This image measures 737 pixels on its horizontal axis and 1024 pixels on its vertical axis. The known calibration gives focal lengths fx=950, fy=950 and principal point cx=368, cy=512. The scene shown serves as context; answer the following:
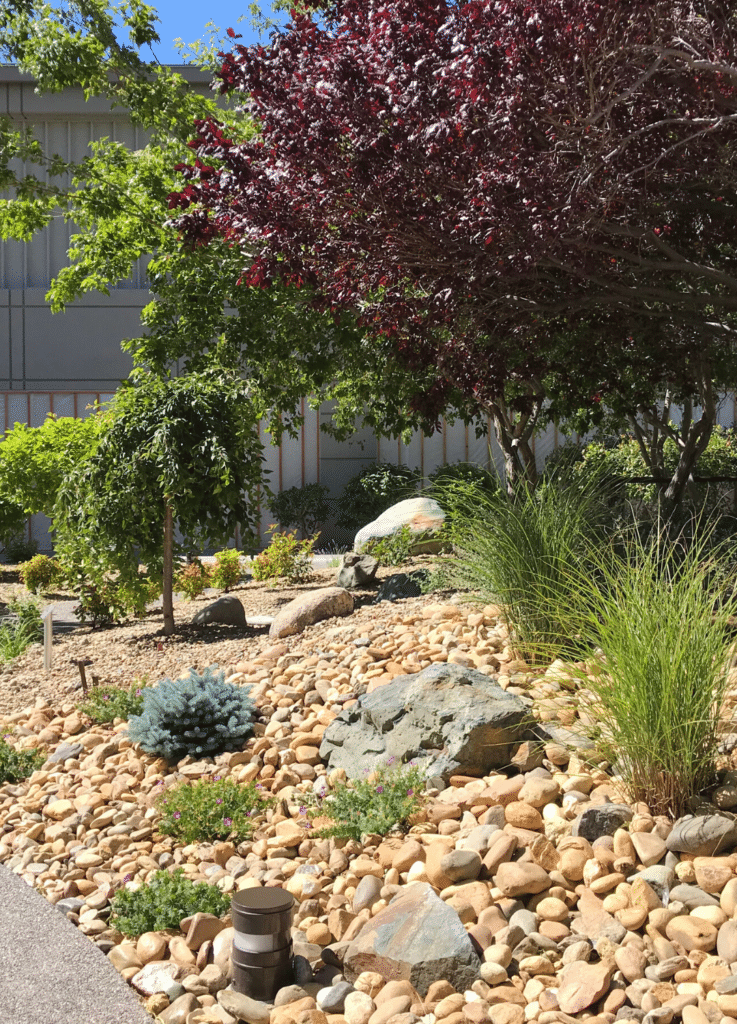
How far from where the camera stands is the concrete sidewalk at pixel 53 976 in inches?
118

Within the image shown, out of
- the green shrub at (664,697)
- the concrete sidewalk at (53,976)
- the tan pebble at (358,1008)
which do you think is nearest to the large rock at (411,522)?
the green shrub at (664,697)

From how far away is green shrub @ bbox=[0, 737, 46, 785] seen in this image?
5.16 metres

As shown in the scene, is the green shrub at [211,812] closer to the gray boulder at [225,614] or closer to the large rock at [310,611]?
the large rock at [310,611]

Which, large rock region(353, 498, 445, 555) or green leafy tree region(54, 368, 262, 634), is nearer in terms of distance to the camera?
green leafy tree region(54, 368, 262, 634)

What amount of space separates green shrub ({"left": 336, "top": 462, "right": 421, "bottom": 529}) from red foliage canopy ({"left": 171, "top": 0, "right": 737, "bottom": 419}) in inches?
414

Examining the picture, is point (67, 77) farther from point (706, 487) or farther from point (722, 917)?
point (722, 917)

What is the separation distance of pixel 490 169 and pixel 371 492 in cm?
1232

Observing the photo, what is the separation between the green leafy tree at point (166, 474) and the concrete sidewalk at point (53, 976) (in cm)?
427

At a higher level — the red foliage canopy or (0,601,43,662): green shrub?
the red foliage canopy

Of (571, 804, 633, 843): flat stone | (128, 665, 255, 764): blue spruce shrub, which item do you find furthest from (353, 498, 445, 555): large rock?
(571, 804, 633, 843): flat stone

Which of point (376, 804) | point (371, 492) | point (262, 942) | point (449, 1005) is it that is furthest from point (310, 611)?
point (371, 492)

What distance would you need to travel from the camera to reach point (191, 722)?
196 inches

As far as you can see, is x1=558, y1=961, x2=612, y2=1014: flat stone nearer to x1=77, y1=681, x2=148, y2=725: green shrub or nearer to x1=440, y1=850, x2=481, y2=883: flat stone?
x1=440, y1=850, x2=481, y2=883: flat stone

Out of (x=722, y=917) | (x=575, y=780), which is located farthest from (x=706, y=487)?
(x=722, y=917)
